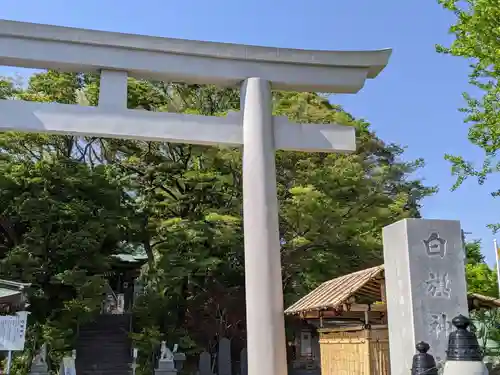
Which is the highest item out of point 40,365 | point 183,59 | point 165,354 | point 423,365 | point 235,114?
point 183,59

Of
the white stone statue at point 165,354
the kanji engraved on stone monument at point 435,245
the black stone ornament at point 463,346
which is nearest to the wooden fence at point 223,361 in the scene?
the white stone statue at point 165,354

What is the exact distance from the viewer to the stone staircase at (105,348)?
18.1m

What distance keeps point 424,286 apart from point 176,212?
14040 millimetres

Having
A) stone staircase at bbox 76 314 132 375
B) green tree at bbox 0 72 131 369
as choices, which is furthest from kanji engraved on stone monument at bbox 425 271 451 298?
stone staircase at bbox 76 314 132 375

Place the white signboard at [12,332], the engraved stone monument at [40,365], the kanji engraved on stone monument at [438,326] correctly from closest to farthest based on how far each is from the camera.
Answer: the kanji engraved on stone monument at [438,326] → the white signboard at [12,332] → the engraved stone monument at [40,365]

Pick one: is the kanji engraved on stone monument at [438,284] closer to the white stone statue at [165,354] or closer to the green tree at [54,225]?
the white stone statue at [165,354]

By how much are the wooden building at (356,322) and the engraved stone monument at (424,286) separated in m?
2.03

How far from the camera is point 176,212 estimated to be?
18.5 metres

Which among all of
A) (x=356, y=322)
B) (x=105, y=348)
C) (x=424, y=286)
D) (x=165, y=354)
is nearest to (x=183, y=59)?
(x=424, y=286)

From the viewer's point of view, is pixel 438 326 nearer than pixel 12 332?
Yes

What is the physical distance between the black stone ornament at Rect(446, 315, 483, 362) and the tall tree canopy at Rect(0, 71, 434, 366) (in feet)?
39.8

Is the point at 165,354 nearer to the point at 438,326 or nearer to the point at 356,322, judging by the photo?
the point at 356,322

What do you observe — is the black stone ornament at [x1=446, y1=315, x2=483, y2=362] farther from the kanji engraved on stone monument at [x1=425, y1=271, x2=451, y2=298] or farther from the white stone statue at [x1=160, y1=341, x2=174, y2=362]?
the white stone statue at [x1=160, y1=341, x2=174, y2=362]

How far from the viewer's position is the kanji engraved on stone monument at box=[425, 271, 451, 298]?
5055mm
